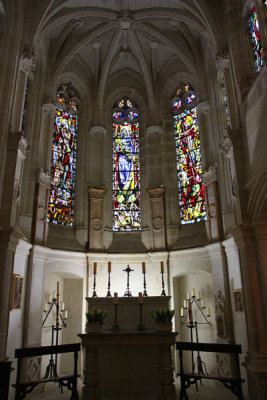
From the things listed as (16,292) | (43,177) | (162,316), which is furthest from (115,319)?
(43,177)

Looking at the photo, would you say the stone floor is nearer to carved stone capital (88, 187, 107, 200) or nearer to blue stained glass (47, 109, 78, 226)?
blue stained glass (47, 109, 78, 226)

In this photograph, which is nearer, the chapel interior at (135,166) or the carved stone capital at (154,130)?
the chapel interior at (135,166)

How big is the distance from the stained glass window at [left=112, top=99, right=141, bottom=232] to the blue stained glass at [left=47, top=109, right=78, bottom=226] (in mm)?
1887

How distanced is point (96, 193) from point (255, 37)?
7.86m

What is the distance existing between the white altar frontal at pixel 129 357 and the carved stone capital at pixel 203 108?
764 centimetres

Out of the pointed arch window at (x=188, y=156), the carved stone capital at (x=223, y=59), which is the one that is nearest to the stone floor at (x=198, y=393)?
the pointed arch window at (x=188, y=156)

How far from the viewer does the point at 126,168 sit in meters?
15.2

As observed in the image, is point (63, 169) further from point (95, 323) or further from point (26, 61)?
point (95, 323)

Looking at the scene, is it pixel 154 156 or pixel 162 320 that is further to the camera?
pixel 154 156

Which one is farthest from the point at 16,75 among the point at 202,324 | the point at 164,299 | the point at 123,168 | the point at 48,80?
the point at 202,324

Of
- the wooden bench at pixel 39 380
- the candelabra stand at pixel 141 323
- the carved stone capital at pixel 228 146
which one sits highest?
the carved stone capital at pixel 228 146

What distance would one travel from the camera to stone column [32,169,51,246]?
11469 mm

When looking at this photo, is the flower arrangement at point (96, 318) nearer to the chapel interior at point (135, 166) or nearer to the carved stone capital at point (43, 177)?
the chapel interior at point (135, 166)

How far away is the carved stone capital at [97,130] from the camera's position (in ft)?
48.6
